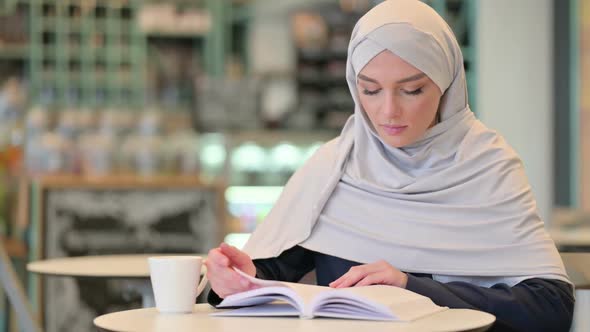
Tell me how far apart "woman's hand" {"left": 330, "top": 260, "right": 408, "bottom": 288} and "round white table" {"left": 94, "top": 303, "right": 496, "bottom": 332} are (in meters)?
0.10

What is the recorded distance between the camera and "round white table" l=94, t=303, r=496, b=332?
1391 mm

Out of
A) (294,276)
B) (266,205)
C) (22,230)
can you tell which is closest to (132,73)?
(266,205)

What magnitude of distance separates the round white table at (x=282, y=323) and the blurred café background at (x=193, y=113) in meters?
1.53

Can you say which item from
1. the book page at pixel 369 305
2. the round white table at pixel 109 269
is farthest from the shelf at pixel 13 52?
the book page at pixel 369 305

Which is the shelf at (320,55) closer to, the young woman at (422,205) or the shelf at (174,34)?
the shelf at (174,34)

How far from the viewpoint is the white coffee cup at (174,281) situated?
160 cm

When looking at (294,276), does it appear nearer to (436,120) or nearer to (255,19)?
(436,120)

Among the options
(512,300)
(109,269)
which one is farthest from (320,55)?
(512,300)

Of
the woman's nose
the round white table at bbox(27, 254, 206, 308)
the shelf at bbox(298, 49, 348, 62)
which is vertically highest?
the shelf at bbox(298, 49, 348, 62)

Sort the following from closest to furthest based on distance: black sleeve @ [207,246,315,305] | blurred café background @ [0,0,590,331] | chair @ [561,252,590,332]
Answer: black sleeve @ [207,246,315,305], chair @ [561,252,590,332], blurred café background @ [0,0,590,331]

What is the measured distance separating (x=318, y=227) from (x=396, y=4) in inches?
17.7

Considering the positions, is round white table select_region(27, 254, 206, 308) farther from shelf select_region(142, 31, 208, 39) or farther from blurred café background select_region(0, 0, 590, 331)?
shelf select_region(142, 31, 208, 39)

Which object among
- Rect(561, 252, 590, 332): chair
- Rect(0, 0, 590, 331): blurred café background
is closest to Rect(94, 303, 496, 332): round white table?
Rect(561, 252, 590, 332): chair

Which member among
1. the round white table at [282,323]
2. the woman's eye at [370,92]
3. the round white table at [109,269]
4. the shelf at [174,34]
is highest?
the shelf at [174,34]
